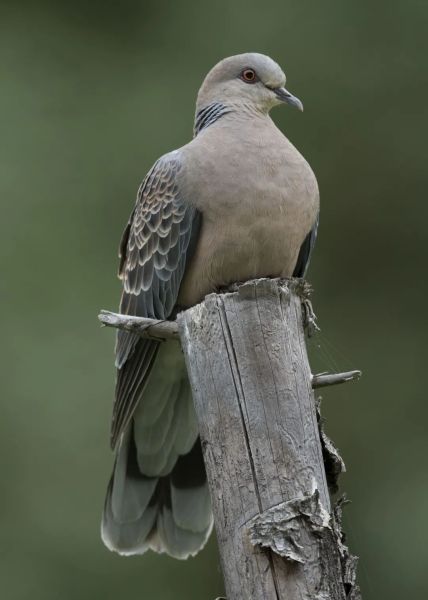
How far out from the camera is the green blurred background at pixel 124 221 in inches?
276

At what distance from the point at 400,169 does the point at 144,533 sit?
3.94 m

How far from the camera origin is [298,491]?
311cm

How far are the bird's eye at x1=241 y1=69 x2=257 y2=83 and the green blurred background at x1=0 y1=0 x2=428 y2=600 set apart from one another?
228 centimetres

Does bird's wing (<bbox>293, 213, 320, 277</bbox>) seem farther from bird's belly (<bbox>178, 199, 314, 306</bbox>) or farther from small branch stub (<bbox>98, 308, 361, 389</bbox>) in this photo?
small branch stub (<bbox>98, 308, 361, 389</bbox>)

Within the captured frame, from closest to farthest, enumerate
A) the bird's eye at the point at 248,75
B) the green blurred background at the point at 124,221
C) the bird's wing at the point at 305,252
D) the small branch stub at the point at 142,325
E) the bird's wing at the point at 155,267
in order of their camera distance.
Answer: the small branch stub at the point at 142,325 → the bird's wing at the point at 155,267 → the bird's wing at the point at 305,252 → the bird's eye at the point at 248,75 → the green blurred background at the point at 124,221

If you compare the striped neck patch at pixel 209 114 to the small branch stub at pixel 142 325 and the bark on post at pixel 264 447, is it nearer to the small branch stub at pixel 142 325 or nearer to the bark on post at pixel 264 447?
the small branch stub at pixel 142 325

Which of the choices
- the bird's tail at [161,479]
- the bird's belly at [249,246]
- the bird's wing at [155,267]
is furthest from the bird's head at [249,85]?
the bird's tail at [161,479]

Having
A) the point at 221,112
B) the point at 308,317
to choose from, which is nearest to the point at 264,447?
the point at 308,317

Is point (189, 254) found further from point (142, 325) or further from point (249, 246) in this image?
point (142, 325)

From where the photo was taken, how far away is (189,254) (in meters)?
4.32

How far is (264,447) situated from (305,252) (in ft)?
5.06

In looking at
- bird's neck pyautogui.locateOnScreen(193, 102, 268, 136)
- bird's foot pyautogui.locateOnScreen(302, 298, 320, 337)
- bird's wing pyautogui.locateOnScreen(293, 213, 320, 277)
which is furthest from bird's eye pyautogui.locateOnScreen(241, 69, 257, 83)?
bird's foot pyautogui.locateOnScreen(302, 298, 320, 337)

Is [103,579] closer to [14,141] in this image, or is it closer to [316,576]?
[14,141]

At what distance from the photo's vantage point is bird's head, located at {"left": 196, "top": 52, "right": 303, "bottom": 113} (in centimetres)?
463
